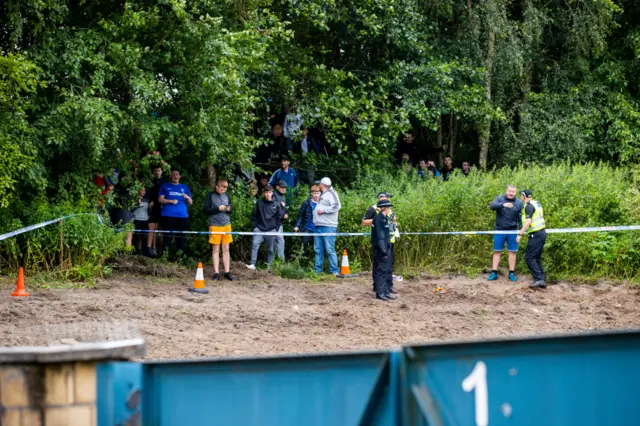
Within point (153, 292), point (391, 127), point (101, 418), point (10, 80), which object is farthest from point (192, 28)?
point (101, 418)

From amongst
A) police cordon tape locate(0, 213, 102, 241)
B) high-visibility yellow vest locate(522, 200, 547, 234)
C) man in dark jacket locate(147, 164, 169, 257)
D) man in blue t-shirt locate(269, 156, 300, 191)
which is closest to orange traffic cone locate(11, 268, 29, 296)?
police cordon tape locate(0, 213, 102, 241)

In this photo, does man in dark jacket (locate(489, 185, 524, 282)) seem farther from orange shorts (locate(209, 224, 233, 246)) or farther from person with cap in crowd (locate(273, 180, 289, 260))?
orange shorts (locate(209, 224, 233, 246))

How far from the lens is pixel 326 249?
62.4 ft

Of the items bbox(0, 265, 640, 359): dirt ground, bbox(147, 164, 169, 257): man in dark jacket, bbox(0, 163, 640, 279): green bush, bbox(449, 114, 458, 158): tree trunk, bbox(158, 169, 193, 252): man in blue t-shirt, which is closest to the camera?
bbox(0, 265, 640, 359): dirt ground

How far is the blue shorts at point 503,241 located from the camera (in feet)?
57.9

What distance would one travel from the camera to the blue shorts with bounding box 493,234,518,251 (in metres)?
17.7

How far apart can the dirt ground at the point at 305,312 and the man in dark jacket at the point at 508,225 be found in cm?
37

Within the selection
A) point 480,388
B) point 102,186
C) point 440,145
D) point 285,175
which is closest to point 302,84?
point 285,175

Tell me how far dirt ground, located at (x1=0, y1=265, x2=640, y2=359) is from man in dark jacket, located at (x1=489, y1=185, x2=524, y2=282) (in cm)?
37

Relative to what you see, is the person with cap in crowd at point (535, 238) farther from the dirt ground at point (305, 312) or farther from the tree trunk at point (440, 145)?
the tree trunk at point (440, 145)

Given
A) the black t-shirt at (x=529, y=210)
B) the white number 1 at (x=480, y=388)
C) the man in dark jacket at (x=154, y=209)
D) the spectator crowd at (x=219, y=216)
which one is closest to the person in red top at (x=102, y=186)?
the spectator crowd at (x=219, y=216)

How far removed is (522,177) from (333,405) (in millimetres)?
17091

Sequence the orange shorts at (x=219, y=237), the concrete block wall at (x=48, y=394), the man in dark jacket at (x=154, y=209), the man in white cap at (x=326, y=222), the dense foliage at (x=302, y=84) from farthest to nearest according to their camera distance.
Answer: the man in dark jacket at (x=154, y=209), the man in white cap at (x=326, y=222), the orange shorts at (x=219, y=237), the dense foliage at (x=302, y=84), the concrete block wall at (x=48, y=394)

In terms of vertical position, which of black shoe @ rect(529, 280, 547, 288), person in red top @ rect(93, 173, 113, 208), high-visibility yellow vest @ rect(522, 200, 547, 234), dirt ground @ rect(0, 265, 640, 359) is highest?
person in red top @ rect(93, 173, 113, 208)
